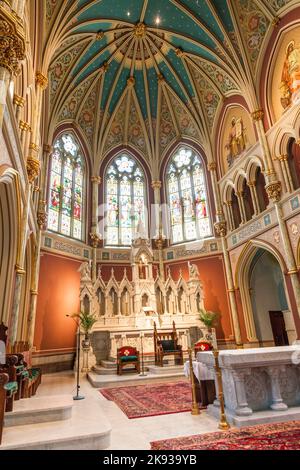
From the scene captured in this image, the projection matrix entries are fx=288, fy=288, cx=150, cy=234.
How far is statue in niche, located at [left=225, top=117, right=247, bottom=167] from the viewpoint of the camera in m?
15.3

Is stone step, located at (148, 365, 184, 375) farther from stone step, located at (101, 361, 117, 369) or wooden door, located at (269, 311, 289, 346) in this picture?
wooden door, located at (269, 311, 289, 346)

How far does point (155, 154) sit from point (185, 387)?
1534 centimetres

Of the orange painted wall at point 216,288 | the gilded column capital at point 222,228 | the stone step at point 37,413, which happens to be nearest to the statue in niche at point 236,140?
the gilded column capital at point 222,228

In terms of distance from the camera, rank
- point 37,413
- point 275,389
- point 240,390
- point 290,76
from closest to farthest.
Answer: point 37,413 → point 240,390 → point 275,389 → point 290,76

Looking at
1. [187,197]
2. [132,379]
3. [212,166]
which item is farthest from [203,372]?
[187,197]

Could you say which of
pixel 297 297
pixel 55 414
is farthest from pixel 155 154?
pixel 55 414

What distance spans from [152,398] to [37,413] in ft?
10.2

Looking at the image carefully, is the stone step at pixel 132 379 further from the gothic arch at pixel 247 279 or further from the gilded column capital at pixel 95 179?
the gilded column capital at pixel 95 179

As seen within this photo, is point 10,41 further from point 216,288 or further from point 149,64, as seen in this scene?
point 149,64

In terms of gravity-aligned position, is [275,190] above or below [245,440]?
above

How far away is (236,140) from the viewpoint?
15.7 meters

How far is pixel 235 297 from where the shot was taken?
1471 cm

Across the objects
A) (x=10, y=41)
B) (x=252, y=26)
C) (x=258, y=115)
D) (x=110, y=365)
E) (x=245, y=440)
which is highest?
(x=252, y=26)

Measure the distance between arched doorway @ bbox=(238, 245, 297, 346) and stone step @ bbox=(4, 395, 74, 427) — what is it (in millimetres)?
10935
